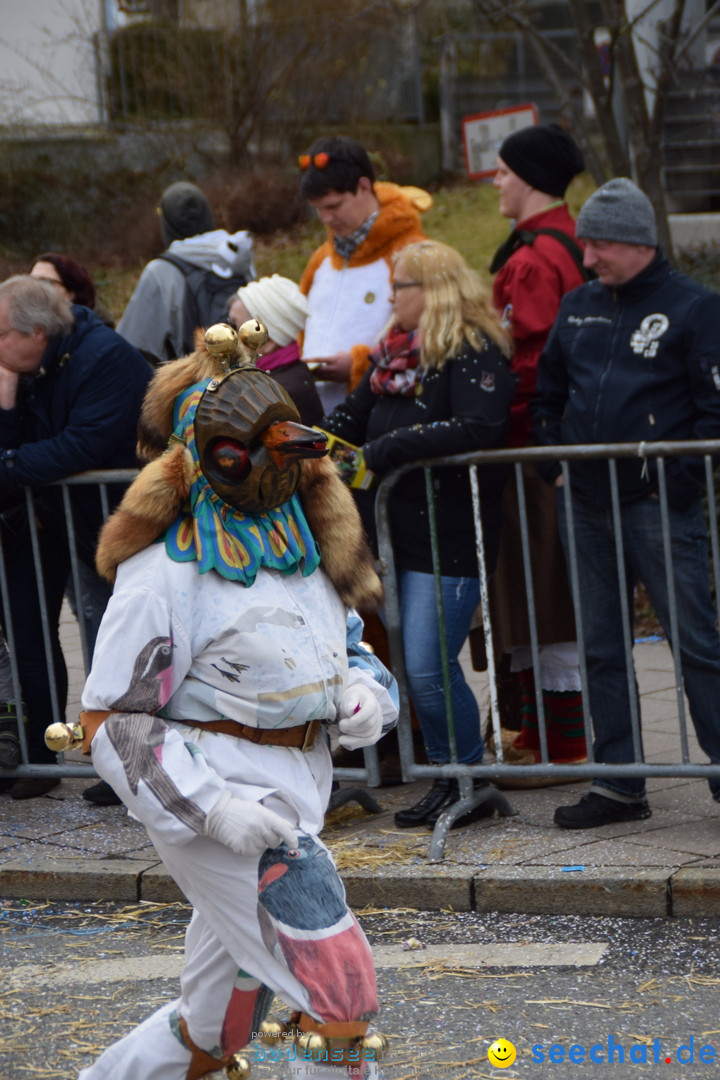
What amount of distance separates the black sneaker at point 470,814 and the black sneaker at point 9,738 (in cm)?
175

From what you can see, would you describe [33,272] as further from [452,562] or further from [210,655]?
[210,655]

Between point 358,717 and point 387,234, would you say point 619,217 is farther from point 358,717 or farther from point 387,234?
point 358,717

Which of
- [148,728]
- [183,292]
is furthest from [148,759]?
[183,292]

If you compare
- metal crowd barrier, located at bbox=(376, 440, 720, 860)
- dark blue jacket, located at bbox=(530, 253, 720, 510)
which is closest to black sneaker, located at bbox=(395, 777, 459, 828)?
metal crowd barrier, located at bbox=(376, 440, 720, 860)

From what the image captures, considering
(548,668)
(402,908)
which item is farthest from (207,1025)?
(548,668)

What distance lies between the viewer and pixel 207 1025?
289 centimetres

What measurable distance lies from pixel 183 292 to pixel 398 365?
7.03 ft

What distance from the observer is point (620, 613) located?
17.2 feet

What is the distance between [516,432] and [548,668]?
95 cm

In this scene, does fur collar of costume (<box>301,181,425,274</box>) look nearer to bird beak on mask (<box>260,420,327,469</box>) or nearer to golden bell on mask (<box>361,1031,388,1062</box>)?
bird beak on mask (<box>260,420,327,469</box>)

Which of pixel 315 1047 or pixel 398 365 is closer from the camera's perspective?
pixel 315 1047

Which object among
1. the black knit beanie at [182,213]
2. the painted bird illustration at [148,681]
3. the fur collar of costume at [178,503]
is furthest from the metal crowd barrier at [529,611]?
the black knit beanie at [182,213]

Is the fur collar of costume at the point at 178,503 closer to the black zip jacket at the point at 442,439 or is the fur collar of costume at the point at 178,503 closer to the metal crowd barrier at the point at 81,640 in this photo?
the black zip jacket at the point at 442,439

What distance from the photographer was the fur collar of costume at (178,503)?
2.83m
